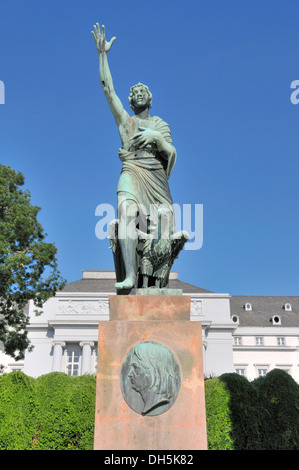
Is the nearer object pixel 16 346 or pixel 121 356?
pixel 121 356

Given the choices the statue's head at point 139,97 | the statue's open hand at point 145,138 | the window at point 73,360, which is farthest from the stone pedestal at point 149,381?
the window at point 73,360

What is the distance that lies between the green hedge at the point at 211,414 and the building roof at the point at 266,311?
182 ft

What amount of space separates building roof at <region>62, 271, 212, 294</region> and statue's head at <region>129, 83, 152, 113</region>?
166 feet

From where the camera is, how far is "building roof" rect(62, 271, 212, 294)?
58875mm

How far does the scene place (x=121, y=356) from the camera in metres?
5.14

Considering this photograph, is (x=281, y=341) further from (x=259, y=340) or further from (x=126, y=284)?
(x=126, y=284)

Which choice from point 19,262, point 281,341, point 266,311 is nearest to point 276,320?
point 266,311

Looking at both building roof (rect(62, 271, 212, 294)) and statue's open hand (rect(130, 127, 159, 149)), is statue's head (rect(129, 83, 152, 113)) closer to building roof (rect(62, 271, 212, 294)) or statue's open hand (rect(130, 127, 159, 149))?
statue's open hand (rect(130, 127, 159, 149))

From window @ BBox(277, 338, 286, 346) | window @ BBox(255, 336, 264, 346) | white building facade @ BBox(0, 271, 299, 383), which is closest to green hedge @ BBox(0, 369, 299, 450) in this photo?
white building facade @ BBox(0, 271, 299, 383)

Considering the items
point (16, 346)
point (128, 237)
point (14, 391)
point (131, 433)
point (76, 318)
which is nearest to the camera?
point (131, 433)
